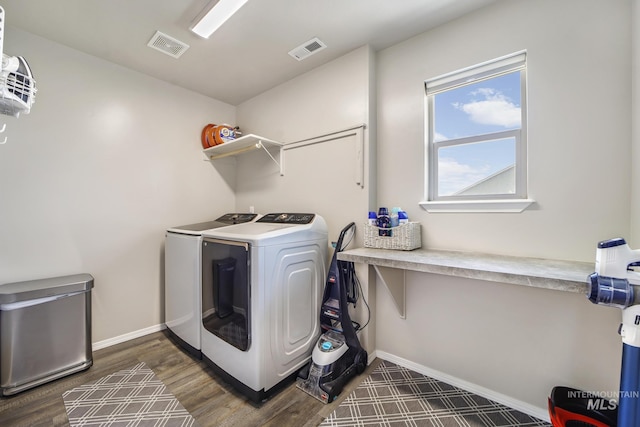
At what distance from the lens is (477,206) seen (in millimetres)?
1792

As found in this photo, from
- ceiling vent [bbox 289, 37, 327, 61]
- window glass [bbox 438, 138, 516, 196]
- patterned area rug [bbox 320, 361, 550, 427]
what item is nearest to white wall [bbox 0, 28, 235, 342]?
ceiling vent [bbox 289, 37, 327, 61]

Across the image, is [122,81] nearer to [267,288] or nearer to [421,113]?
[267,288]

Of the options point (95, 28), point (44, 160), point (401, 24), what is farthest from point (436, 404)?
point (95, 28)

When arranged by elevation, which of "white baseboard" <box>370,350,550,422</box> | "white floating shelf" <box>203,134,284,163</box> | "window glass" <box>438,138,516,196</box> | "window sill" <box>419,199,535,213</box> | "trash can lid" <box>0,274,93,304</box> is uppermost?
"white floating shelf" <box>203,134,284,163</box>

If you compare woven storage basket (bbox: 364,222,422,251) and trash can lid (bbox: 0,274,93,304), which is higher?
woven storage basket (bbox: 364,222,422,251)

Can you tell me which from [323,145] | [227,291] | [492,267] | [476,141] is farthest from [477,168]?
[227,291]

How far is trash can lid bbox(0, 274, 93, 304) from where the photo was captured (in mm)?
1771

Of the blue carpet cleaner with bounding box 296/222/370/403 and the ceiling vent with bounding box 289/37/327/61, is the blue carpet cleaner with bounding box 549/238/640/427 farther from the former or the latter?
the ceiling vent with bounding box 289/37/327/61

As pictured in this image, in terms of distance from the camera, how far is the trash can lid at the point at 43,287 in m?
1.77

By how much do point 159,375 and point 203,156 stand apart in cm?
225

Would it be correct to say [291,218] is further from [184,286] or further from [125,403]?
[125,403]

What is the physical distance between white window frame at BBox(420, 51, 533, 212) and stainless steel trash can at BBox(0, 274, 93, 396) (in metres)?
2.85

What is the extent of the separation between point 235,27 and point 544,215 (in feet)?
8.23

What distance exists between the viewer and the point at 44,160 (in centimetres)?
212
